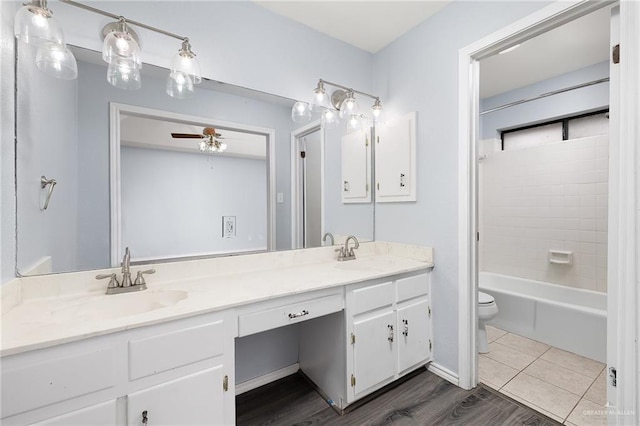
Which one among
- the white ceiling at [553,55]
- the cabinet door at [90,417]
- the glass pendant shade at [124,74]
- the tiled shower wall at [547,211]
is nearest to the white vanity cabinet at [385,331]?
the cabinet door at [90,417]

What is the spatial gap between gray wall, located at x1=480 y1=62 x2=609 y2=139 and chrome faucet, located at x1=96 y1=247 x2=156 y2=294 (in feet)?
13.1

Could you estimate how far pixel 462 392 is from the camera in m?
1.75

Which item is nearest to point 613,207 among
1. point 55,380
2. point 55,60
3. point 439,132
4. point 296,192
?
point 439,132

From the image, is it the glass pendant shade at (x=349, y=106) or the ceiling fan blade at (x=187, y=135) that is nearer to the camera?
the ceiling fan blade at (x=187, y=135)

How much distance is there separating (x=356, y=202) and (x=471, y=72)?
122 centimetres

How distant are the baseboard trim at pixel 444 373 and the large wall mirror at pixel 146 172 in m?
1.22

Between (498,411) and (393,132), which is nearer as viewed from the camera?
A: (498,411)

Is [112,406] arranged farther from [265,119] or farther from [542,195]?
[542,195]

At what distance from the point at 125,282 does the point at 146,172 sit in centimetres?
58

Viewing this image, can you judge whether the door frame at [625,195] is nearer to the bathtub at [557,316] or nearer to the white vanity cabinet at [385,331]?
the white vanity cabinet at [385,331]

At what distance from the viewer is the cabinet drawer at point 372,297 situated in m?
1.59

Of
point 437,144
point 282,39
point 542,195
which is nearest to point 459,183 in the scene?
point 437,144

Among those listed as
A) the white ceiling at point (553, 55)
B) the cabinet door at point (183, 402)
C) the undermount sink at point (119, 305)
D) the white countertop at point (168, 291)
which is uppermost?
the white ceiling at point (553, 55)

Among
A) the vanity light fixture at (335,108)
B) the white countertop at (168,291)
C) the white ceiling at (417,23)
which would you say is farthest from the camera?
the vanity light fixture at (335,108)
